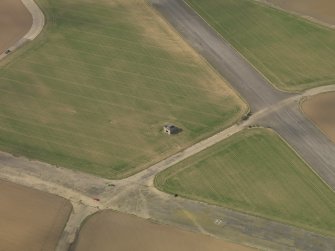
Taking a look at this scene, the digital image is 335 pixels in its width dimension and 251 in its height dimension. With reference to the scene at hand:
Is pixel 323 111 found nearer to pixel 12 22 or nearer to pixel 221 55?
pixel 221 55

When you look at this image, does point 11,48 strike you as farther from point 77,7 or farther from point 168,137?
point 168,137

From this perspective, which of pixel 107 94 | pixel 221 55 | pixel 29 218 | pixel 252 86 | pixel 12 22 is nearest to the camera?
pixel 29 218

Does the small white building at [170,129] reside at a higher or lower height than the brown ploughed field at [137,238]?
higher

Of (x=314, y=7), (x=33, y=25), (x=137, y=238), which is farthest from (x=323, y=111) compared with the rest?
(x=33, y=25)

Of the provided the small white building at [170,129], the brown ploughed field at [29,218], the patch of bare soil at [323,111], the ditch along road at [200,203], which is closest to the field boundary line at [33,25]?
the ditch along road at [200,203]

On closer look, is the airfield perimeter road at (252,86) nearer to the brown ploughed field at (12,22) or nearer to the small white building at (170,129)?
the small white building at (170,129)

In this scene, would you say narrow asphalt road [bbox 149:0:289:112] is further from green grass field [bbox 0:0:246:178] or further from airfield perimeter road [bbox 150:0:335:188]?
green grass field [bbox 0:0:246:178]

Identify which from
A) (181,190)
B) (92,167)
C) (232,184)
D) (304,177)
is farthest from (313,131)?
(92,167)
